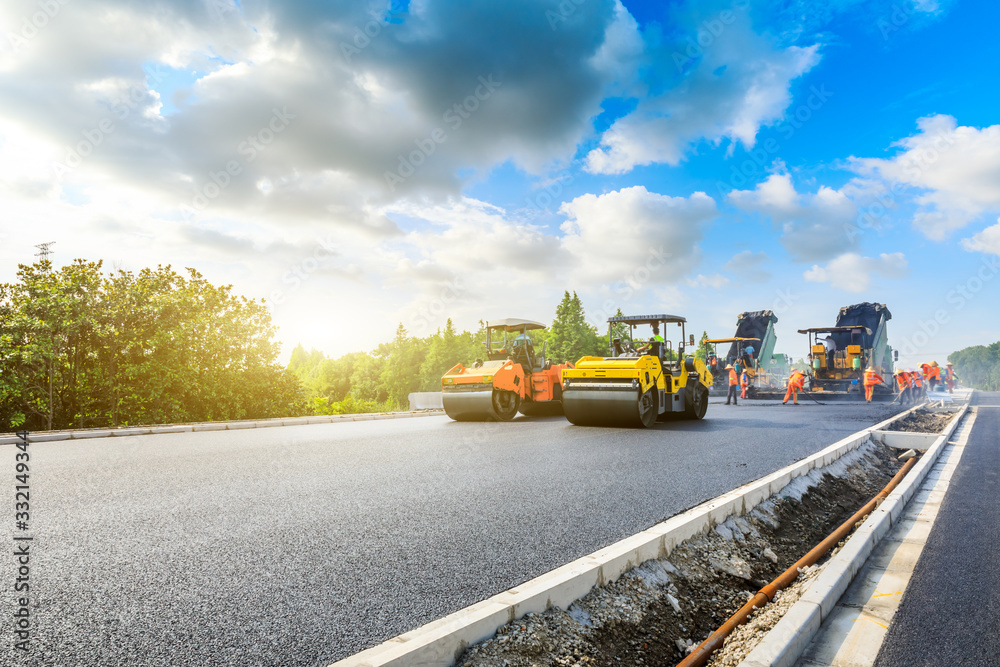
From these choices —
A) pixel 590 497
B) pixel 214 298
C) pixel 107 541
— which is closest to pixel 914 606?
pixel 590 497

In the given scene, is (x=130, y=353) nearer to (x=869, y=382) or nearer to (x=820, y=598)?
(x=820, y=598)

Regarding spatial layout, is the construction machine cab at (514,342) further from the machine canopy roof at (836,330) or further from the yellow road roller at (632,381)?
the machine canopy roof at (836,330)

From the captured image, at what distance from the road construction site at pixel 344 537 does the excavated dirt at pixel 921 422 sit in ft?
16.2

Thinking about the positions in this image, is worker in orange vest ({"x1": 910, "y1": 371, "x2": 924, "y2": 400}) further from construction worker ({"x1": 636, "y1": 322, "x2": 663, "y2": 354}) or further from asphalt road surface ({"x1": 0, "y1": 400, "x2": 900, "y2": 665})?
asphalt road surface ({"x1": 0, "y1": 400, "x2": 900, "y2": 665})

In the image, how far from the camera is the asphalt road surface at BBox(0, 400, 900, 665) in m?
2.42

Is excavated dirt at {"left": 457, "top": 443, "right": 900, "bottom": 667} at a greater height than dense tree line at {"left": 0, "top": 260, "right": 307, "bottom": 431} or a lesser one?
lesser

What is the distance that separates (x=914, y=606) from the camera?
10.2 feet

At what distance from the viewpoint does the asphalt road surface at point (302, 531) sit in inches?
95.3

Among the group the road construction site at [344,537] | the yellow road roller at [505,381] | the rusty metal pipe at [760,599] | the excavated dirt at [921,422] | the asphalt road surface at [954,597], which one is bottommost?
the rusty metal pipe at [760,599]

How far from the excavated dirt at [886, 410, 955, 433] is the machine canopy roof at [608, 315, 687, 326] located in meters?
4.43

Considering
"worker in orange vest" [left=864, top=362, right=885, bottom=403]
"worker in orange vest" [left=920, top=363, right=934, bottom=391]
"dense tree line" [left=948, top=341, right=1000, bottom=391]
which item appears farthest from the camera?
"dense tree line" [left=948, top=341, right=1000, bottom=391]

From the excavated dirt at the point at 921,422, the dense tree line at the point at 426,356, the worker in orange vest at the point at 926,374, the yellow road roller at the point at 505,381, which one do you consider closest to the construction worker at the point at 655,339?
the yellow road roller at the point at 505,381

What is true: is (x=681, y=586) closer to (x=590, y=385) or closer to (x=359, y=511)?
(x=359, y=511)

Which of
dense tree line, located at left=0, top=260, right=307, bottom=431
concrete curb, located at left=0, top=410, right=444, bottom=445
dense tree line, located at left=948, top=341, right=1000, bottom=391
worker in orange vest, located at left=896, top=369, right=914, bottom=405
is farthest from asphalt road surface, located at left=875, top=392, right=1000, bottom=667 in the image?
dense tree line, located at left=948, top=341, right=1000, bottom=391
